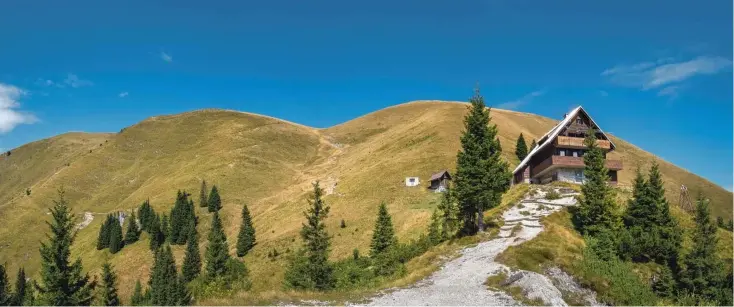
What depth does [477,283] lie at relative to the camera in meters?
26.3

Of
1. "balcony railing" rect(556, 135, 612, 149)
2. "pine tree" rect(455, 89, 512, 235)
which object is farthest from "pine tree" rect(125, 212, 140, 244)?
"balcony railing" rect(556, 135, 612, 149)

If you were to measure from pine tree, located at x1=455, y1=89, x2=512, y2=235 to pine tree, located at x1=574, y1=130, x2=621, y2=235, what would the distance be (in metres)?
6.71

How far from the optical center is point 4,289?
90375mm

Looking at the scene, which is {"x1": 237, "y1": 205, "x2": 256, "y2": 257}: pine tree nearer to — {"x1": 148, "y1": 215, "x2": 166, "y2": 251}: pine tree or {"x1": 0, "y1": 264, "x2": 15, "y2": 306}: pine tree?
{"x1": 148, "y1": 215, "x2": 166, "y2": 251}: pine tree

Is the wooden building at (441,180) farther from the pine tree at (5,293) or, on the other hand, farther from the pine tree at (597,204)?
the pine tree at (5,293)

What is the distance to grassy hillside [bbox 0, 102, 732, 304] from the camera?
78500mm

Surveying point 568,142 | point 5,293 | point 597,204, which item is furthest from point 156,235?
point 597,204

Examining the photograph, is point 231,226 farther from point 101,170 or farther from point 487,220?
point 101,170

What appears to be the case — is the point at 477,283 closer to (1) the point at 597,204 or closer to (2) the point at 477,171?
(2) the point at 477,171

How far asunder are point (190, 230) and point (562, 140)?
75340 millimetres

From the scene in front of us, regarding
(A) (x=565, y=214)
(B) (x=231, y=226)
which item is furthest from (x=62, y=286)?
(B) (x=231, y=226)

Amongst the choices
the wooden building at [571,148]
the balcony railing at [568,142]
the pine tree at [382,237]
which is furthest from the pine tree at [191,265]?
the balcony railing at [568,142]

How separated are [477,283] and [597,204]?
658 inches

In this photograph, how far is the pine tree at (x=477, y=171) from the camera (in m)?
38.9
